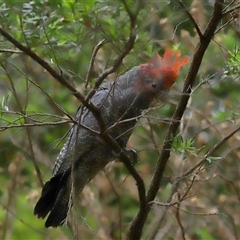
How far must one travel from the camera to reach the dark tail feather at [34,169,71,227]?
8.50 feet

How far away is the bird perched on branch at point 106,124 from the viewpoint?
236 centimetres

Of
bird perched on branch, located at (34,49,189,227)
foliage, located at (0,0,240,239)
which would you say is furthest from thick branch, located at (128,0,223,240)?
bird perched on branch, located at (34,49,189,227)

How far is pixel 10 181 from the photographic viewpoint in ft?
12.1

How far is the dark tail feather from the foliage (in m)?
0.10

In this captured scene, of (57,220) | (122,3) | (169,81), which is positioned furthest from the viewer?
(57,220)

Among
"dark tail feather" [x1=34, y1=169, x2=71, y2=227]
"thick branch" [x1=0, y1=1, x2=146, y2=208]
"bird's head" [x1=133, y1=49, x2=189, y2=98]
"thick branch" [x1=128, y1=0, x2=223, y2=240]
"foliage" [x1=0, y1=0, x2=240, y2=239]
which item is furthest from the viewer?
"dark tail feather" [x1=34, y1=169, x2=71, y2=227]

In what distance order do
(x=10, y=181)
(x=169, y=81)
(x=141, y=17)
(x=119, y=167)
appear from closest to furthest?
(x=141, y=17) → (x=169, y=81) → (x=10, y=181) → (x=119, y=167)

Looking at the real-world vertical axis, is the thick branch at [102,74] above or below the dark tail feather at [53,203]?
above

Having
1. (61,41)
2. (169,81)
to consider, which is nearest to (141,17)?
(61,41)

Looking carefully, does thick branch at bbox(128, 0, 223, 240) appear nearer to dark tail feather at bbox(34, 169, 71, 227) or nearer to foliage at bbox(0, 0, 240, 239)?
foliage at bbox(0, 0, 240, 239)

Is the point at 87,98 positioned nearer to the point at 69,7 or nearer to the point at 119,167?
the point at 69,7

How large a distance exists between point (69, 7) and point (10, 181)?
85.2 inches

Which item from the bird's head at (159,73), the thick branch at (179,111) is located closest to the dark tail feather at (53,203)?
the thick branch at (179,111)

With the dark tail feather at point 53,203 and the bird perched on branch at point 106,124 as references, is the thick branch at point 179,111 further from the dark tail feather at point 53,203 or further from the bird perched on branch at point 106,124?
the dark tail feather at point 53,203
